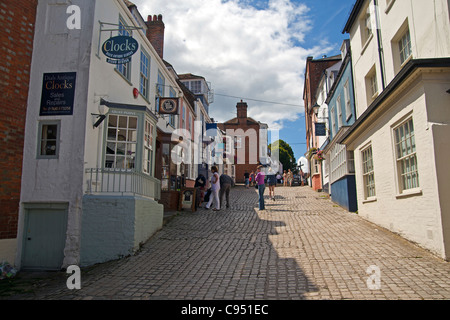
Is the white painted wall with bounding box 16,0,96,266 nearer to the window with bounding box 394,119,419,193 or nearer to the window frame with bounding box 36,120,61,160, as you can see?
the window frame with bounding box 36,120,61,160

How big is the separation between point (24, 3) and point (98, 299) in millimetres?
7897

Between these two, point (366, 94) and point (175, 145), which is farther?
point (175, 145)

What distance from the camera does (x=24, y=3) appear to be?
8.73 m

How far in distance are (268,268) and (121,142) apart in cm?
527

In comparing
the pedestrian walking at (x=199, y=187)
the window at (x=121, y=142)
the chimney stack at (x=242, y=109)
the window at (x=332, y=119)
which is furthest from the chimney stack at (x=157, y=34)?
the chimney stack at (x=242, y=109)

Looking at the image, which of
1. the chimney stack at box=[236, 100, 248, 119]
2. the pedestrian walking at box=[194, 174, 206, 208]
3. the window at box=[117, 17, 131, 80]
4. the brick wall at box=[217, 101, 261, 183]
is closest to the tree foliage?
the brick wall at box=[217, 101, 261, 183]

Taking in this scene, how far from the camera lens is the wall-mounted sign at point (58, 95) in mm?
8570

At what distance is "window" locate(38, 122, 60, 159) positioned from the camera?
27.9 ft

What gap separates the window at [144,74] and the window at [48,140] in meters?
4.42

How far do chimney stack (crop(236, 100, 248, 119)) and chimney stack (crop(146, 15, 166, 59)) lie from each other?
28.7m

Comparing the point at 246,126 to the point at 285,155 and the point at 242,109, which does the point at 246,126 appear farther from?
the point at 285,155
